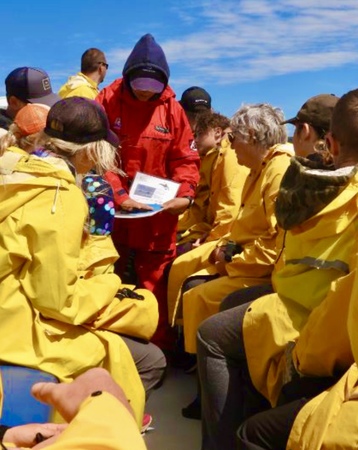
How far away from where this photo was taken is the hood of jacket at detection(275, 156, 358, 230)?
2795 mm

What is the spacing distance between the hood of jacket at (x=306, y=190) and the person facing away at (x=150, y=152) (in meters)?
1.81

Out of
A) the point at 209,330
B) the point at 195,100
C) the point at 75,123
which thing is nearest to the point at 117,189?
the point at 75,123

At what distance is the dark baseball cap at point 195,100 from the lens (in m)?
6.62

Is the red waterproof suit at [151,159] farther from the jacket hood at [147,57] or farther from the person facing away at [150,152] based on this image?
the jacket hood at [147,57]

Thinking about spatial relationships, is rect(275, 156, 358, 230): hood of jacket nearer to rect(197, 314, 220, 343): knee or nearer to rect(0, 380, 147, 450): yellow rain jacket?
rect(197, 314, 220, 343): knee

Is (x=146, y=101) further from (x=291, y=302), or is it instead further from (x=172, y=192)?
(x=291, y=302)

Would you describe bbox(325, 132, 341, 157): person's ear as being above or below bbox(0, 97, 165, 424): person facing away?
above

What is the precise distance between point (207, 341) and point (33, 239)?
1034 millimetres

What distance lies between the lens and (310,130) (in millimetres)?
3904

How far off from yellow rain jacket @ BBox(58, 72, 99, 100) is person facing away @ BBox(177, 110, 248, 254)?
46.4 inches

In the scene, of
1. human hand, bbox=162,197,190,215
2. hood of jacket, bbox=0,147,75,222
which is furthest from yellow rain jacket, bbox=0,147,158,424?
human hand, bbox=162,197,190,215

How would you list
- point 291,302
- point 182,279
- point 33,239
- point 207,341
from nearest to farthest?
point 33,239 → point 291,302 → point 207,341 → point 182,279

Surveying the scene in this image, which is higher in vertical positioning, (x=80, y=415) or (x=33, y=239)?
(x=33, y=239)

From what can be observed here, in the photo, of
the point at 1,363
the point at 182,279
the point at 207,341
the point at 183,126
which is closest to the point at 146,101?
the point at 183,126
